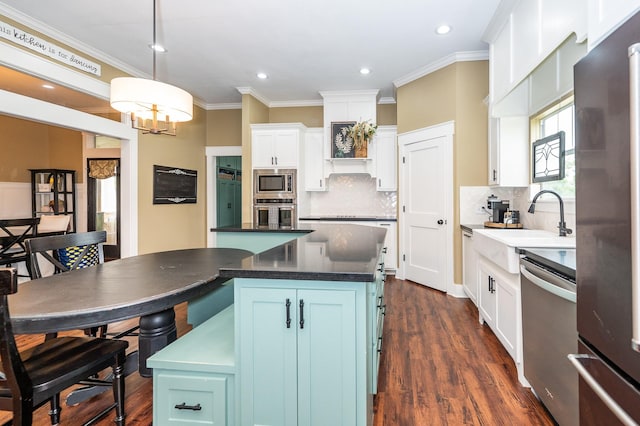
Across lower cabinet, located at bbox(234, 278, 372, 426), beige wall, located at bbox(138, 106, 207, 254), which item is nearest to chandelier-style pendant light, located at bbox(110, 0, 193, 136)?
lower cabinet, located at bbox(234, 278, 372, 426)

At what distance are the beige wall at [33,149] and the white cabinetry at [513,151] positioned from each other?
25.1 feet

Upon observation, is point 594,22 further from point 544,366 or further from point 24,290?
point 24,290

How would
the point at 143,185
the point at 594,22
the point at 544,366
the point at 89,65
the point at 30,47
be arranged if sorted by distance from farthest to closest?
the point at 143,185 < the point at 89,65 < the point at 30,47 < the point at 544,366 < the point at 594,22

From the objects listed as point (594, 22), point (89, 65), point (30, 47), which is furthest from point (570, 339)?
point (89, 65)

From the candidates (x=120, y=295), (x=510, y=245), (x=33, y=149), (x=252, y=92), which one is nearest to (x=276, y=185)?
(x=252, y=92)

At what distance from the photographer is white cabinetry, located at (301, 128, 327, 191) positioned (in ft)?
18.4

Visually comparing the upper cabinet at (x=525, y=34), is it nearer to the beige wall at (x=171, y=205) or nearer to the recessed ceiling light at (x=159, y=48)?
the recessed ceiling light at (x=159, y=48)

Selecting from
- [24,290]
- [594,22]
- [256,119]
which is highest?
[256,119]

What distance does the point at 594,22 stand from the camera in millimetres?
1377

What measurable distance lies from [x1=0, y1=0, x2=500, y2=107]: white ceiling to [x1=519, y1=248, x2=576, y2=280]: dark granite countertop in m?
2.33

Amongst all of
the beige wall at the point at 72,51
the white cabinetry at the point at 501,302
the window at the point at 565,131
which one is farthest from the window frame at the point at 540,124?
the beige wall at the point at 72,51

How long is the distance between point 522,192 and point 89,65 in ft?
16.4

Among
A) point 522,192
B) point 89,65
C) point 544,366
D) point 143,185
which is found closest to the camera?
point 544,366

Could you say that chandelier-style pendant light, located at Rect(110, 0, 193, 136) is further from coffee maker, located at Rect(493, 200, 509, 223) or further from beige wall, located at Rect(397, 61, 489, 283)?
coffee maker, located at Rect(493, 200, 509, 223)
